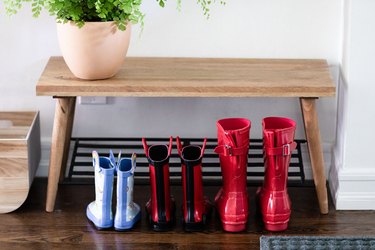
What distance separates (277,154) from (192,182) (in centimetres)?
29

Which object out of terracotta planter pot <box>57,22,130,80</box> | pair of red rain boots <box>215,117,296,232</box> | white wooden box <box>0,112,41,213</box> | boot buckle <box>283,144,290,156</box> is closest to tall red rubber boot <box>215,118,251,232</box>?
pair of red rain boots <box>215,117,296,232</box>

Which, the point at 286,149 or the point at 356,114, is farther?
the point at 356,114

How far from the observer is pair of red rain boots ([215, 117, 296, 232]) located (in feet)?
8.79

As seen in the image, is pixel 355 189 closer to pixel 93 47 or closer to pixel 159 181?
pixel 159 181

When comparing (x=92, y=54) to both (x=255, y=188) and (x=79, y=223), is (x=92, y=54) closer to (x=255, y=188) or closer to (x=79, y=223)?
(x=79, y=223)

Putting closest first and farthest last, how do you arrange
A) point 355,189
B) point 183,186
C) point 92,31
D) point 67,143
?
point 92,31
point 183,186
point 355,189
point 67,143

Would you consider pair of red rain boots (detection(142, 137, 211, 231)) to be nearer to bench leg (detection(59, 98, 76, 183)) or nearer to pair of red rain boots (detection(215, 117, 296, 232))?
pair of red rain boots (detection(215, 117, 296, 232))

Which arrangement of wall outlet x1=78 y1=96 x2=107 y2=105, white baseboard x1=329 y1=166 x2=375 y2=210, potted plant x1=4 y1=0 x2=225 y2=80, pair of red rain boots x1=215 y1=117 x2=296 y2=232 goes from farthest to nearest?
wall outlet x1=78 y1=96 x2=107 y2=105, white baseboard x1=329 y1=166 x2=375 y2=210, pair of red rain boots x1=215 y1=117 x2=296 y2=232, potted plant x1=4 y1=0 x2=225 y2=80

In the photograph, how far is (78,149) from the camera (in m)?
3.11

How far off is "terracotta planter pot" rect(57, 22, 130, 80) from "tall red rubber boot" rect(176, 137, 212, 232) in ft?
1.14

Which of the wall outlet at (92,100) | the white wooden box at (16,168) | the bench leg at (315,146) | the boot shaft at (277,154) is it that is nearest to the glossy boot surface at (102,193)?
the white wooden box at (16,168)

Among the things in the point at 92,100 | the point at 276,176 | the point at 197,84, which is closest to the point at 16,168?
the point at 92,100

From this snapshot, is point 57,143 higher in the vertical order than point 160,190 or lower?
higher

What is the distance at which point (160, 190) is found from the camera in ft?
8.86
